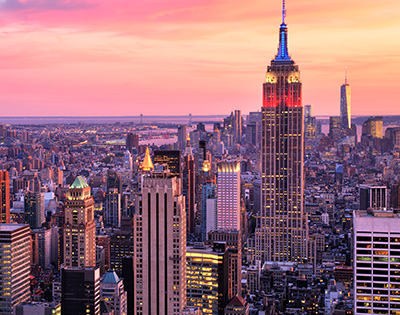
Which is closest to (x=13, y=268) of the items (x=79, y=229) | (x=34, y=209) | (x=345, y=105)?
(x=79, y=229)

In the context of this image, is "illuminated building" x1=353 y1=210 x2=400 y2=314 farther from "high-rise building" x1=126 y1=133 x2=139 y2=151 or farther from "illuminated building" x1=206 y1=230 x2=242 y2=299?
"high-rise building" x1=126 y1=133 x2=139 y2=151

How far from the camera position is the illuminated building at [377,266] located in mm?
28609

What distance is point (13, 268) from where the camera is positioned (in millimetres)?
47469

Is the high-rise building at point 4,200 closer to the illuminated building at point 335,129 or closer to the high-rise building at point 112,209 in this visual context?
the high-rise building at point 112,209

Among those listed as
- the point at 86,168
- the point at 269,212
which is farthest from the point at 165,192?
the point at 86,168

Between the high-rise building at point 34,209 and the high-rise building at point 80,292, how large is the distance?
Answer: 3319 centimetres

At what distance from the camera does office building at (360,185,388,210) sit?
63.7m

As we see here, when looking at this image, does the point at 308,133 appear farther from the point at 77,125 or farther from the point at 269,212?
the point at 269,212

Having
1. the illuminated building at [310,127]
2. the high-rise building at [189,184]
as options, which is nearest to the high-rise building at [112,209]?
the high-rise building at [189,184]

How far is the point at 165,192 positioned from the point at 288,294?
89.8 ft

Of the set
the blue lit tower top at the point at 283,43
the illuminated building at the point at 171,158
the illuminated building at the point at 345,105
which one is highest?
the blue lit tower top at the point at 283,43

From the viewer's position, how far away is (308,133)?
136m

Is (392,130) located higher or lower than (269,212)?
higher

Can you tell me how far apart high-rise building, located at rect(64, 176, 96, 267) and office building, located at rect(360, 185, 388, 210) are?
22.8 m
